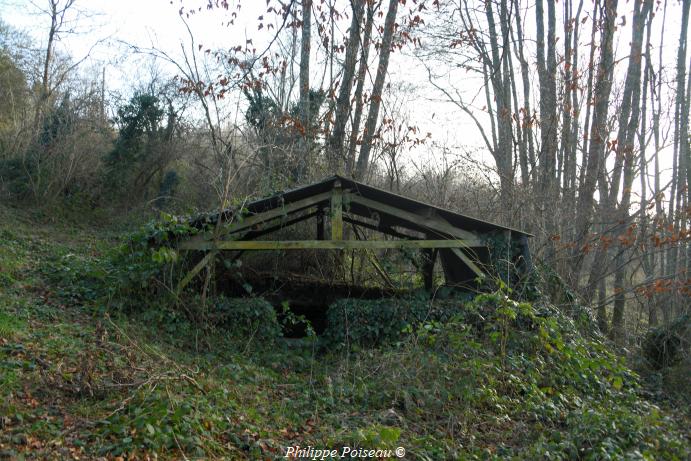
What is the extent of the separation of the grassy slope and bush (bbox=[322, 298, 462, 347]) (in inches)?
30.7

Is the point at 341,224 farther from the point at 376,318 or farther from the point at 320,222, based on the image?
the point at 320,222

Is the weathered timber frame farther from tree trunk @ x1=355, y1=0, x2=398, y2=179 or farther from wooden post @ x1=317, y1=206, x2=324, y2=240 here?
tree trunk @ x1=355, y1=0, x2=398, y2=179

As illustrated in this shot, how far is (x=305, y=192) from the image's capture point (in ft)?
33.4

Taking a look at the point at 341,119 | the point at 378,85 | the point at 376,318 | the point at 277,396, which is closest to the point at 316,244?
the point at 376,318

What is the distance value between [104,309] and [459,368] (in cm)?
508

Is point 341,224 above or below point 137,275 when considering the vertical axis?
above

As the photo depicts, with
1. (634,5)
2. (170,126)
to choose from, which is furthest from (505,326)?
(170,126)

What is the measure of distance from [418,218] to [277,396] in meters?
4.29

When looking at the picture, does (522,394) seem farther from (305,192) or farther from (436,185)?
(436,185)

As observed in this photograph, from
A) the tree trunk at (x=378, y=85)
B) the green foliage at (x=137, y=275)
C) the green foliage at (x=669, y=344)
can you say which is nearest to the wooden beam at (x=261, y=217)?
the green foliage at (x=137, y=275)

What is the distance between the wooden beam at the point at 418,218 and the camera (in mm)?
10258

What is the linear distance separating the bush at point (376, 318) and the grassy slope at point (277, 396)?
780 mm

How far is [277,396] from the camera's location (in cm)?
725

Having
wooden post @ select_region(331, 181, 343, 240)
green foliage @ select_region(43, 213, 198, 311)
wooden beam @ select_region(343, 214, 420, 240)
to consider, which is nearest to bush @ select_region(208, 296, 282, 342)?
green foliage @ select_region(43, 213, 198, 311)
